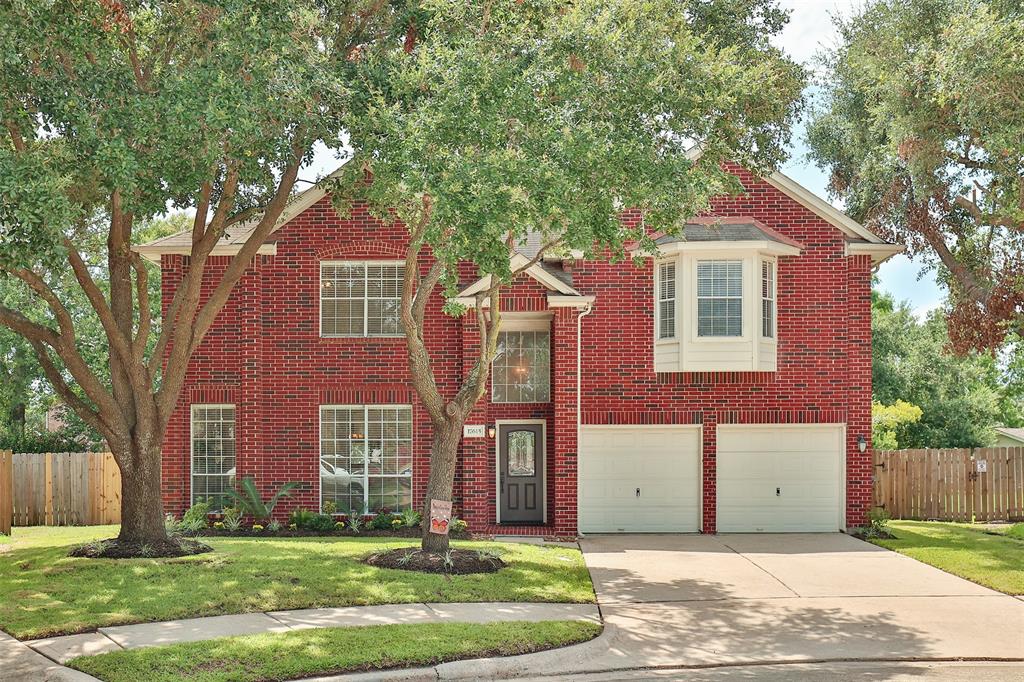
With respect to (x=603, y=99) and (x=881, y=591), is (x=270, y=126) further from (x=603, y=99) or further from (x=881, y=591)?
(x=881, y=591)

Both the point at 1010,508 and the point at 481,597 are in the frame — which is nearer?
the point at 481,597

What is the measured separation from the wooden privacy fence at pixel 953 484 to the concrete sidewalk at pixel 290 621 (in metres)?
14.8

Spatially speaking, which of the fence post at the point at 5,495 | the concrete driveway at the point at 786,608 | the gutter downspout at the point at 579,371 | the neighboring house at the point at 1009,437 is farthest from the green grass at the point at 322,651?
the neighboring house at the point at 1009,437

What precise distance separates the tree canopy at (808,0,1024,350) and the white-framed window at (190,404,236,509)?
50.6ft

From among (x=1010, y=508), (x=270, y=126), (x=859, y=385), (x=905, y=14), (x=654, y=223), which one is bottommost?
(x=1010, y=508)

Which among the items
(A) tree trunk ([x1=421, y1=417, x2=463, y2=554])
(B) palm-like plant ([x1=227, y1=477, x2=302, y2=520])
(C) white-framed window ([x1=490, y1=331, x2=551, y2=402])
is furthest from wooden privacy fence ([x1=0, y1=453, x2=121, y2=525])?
(A) tree trunk ([x1=421, y1=417, x2=463, y2=554])

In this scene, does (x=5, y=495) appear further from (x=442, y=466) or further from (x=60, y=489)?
(x=442, y=466)

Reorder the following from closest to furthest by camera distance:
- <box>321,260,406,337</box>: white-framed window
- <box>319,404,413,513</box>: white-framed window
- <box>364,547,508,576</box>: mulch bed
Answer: <box>364,547,508,576</box>: mulch bed < <box>319,404,413,513</box>: white-framed window < <box>321,260,406,337</box>: white-framed window

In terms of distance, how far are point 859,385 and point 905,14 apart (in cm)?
844

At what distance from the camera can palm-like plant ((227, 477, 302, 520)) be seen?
69.8ft

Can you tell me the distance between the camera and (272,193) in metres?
17.7

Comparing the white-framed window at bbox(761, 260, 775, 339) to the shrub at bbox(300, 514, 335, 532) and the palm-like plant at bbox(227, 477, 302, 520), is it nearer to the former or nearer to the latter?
the shrub at bbox(300, 514, 335, 532)

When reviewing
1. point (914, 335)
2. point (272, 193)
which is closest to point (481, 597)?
point (272, 193)

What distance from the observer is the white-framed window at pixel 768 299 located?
21.6 m
